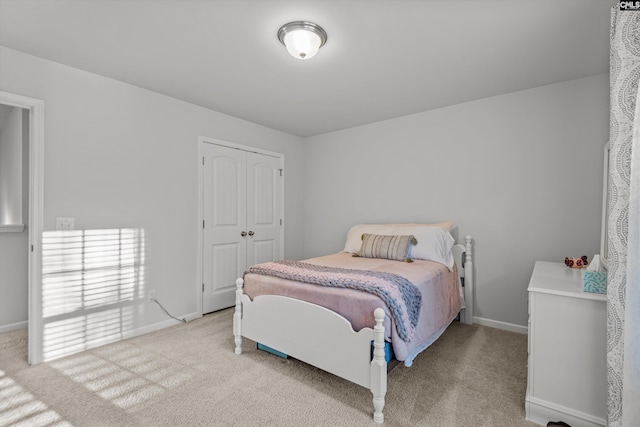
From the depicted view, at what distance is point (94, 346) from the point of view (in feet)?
9.00

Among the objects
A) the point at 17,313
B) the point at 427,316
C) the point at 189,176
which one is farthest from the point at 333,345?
the point at 17,313

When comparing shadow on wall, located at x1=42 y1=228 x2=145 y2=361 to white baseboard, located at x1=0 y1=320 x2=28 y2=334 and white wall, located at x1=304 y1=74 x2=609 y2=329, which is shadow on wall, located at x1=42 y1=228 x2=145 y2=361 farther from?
white wall, located at x1=304 y1=74 x2=609 y2=329

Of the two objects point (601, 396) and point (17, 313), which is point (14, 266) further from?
point (601, 396)

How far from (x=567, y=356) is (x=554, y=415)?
0.34m

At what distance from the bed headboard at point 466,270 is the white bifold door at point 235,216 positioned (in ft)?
7.70

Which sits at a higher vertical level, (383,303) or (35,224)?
(35,224)

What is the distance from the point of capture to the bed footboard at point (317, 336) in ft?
5.86

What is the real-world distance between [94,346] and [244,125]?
280 cm

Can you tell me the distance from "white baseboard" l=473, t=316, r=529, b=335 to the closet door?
2.77 m

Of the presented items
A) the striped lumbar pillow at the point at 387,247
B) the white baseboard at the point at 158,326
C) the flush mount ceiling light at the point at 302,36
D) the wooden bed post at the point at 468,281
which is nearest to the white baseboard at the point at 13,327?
the white baseboard at the point at 158,326

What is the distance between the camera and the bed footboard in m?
1.79

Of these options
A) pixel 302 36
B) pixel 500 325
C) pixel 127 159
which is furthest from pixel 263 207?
pixel 500 325

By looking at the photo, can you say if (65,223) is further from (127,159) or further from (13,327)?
(13,327)

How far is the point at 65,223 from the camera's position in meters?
2.57
